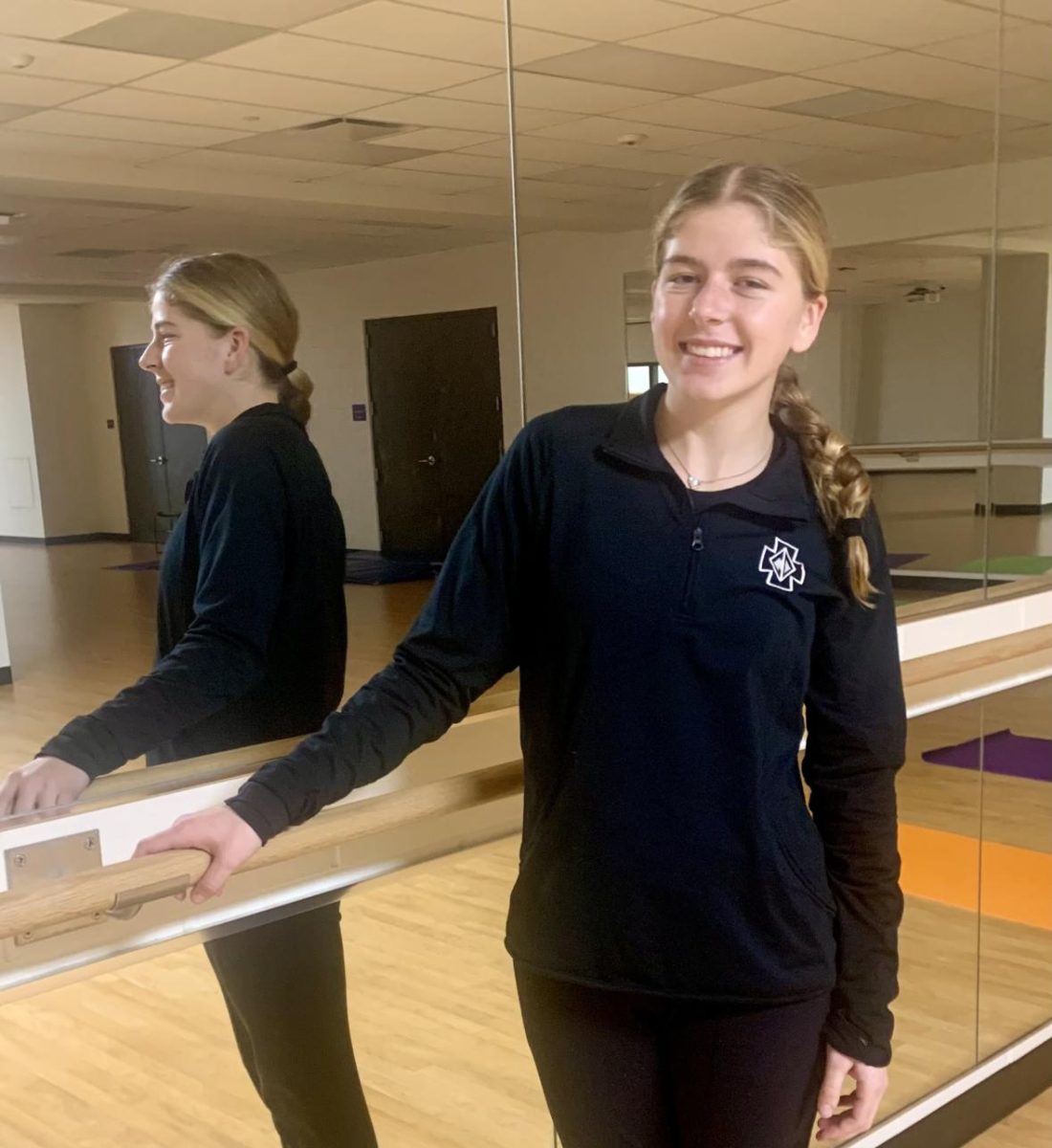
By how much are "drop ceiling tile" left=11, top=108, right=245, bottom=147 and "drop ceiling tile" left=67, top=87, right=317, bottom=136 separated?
0.05ft

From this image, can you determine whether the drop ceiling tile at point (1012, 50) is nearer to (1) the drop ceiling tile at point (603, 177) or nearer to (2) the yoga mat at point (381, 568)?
(1) the drop ceiling tile at point (603, 177)

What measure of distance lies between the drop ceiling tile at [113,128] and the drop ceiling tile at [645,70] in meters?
1.45

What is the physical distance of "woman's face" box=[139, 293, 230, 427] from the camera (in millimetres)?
1504

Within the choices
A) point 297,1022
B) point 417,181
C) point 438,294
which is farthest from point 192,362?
point 417,181

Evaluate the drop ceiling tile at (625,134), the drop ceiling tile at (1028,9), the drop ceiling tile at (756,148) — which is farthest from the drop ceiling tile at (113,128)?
the drop ceiling tile at (1028,9)

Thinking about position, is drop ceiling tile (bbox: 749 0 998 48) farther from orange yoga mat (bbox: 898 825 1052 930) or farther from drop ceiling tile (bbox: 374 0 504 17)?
orange yoga mat (bbox: 898 825 1052 930)

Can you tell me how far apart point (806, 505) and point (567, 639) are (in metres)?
0.29

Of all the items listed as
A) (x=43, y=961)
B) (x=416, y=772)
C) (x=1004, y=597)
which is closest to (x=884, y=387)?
(x=1004, y=597)

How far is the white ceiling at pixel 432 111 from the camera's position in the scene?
1845mm

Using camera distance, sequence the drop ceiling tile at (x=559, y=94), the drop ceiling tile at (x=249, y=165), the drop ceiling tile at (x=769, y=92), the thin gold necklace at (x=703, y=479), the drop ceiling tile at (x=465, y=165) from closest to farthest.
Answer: the thin gold necklace at (x=703, y=479) < the drop ceiling tile at (x=249, y=165) < the drop ceiling tile at (x=465, y=165) < the drop ceiling tile at (x=559, y=94) < the drop ceiling tile at (x=769, y=92)

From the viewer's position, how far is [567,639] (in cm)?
118

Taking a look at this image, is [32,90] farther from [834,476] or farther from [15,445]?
[834,476]

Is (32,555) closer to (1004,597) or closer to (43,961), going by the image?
(43,961)

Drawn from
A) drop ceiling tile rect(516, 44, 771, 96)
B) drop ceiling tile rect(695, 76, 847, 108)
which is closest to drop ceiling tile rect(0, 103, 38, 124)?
drop ceiling tile rect(516, 44, 771, 96)
